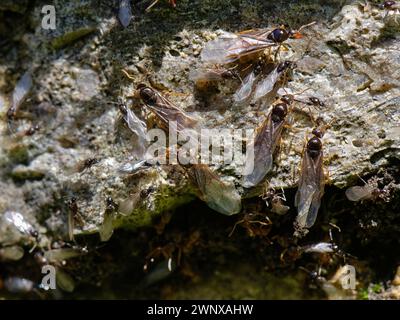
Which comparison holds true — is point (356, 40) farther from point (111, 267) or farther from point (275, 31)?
point (111, 267)

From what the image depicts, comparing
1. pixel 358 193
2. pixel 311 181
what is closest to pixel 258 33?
pixel 311 181

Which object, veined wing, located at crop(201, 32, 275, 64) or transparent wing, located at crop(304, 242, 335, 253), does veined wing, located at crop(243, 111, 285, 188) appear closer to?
veined wing, located at crop(201, 32, 275, 64)

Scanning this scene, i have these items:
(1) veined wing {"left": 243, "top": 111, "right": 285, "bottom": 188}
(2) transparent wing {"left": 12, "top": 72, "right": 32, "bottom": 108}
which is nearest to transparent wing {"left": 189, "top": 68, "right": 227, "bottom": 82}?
(1) veined wing {"left": 243, "top": 111, "right": 285, "bottom": 188}

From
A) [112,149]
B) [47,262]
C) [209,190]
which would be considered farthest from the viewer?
[47,262]

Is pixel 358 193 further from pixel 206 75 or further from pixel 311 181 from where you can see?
pixel 206 75

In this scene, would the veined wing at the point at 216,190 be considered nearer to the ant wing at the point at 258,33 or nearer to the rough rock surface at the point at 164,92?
the rough rock surface at the point at 164,92

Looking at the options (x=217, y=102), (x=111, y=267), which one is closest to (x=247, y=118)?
(x=217, y=102)
